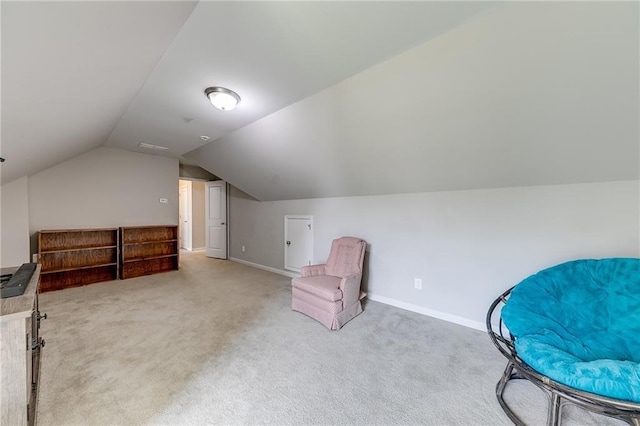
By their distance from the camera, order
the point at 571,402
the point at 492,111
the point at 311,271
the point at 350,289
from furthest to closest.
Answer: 1. the point at 311,271
2. the point at 350,289
3. the point at 492,111
4. the point at 571,402

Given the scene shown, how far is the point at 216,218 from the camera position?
6160 millimetres

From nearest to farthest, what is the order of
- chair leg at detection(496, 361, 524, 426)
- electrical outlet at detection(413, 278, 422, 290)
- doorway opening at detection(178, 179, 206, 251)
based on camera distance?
chair leg at detection(496, 361, 524, 426) < electrical outlet at detection(413, 278, 422, 290) < doorway opening at detection(178, 179, 206, 251)

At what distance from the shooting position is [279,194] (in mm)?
4469

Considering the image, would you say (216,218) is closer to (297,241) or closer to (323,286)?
(297,241)

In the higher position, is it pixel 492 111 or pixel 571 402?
pixel 492 111

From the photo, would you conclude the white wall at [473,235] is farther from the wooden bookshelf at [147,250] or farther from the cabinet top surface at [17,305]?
the wooden bookshelf at [147,250]

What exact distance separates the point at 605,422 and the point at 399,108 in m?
2.45

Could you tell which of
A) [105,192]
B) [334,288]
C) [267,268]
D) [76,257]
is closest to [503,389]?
[334,288]

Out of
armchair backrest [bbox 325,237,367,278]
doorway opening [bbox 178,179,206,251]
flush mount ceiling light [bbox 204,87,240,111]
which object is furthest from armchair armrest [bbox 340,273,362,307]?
doorway opening [bbox 178,179,206,251]

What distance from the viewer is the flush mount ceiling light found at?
84.5 inches

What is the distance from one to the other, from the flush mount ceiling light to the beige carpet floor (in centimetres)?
219

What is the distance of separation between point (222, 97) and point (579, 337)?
321cm

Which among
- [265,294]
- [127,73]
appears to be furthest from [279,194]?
[127,73]

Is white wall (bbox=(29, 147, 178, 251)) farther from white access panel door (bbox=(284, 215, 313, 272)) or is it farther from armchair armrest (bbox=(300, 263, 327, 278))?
armchair armrest (bbox=(300, 263, 327, 278))
